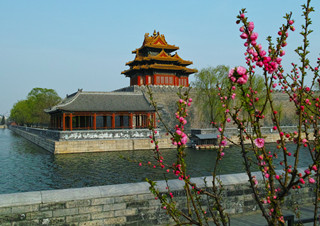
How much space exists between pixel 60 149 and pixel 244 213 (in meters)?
20.1

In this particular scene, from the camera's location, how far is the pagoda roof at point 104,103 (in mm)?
26953

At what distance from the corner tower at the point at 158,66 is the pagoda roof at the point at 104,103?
8.45m

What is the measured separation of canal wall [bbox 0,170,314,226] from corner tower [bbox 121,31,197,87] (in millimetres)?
33707

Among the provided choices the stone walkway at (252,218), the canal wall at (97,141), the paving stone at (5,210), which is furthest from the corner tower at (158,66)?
the paving stone at (5,210)

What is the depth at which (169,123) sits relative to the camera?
120 ft

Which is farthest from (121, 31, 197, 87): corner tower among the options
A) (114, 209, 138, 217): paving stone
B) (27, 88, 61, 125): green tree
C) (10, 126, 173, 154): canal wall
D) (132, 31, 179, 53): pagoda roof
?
(114, 209, 138, 217): paving stone

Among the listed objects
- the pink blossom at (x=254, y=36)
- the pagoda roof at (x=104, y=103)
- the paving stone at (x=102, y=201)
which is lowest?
the paving stone at (x=102, y=201)

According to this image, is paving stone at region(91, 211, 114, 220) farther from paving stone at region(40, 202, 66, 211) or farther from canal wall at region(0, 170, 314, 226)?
paving stone at region(40, 202, 66, 211)

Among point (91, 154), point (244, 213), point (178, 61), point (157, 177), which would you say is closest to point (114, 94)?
point (91, 154)

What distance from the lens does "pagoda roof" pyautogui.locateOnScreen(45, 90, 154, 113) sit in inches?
1061

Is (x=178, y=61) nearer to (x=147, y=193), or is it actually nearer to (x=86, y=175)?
(x=86, y=175)

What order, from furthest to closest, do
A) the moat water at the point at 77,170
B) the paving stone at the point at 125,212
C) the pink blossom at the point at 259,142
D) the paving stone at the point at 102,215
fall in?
the moat water at the point at 77,170 < the paving stone at the point at 125,212 < the paving stone at the point at 102,215 < the pink blossom at the point at 259,142

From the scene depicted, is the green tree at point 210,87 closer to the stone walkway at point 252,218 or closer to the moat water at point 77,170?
the moat water at point 77,170

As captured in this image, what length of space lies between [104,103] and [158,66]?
13.3 metres
